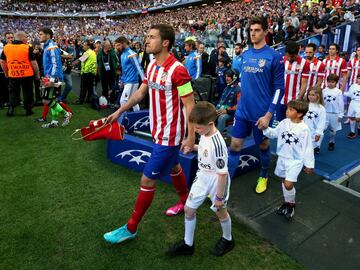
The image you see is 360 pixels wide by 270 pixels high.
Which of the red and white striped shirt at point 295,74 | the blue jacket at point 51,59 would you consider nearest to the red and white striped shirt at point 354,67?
the red and white striped shirt at point 295,74

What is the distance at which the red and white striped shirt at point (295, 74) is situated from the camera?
450cm

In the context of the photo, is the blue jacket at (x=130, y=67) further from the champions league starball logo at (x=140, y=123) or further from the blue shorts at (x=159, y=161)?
the blue shorts at (x=159, y=161)

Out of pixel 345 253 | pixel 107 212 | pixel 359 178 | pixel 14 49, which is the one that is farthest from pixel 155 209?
pixel 14 49

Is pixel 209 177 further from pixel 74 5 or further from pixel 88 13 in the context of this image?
pixel 74 5

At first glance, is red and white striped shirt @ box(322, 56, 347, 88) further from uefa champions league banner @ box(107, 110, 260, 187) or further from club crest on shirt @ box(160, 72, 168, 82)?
club crest on shirt @ box(160, 72, 168, 82)

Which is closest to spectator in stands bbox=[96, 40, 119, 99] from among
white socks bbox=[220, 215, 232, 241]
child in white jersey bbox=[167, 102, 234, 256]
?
child in white jersey bbox=[167, 102, 234, 256]

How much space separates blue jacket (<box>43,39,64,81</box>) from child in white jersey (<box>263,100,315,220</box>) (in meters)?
5.47

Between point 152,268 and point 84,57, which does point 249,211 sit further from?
point 84,57

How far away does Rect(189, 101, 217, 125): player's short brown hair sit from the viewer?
2426 mm

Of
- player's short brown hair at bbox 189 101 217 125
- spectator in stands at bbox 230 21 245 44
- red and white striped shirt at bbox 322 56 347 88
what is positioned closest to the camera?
player's short brown hair at bbox 189 101 217 125

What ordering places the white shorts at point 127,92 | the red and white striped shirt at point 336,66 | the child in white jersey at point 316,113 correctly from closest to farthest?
1. the child in white jersey at point 316,113
2. the white shorts at point 127,92
3. the red and white striped shirt at point 336,66

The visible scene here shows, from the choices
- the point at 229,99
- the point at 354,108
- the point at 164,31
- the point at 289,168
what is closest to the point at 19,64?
the point at 229,99

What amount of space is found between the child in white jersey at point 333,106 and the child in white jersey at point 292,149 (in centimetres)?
282

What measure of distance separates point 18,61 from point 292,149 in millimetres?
6488
